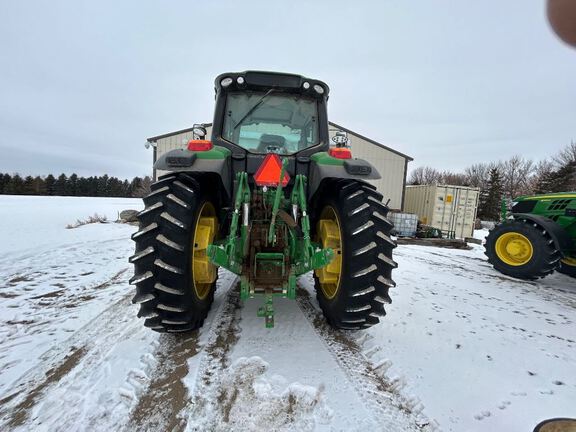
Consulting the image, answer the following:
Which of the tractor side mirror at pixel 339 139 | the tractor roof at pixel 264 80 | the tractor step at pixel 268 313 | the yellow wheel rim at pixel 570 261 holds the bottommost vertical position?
the yellow wheel rim at pixel 570 261

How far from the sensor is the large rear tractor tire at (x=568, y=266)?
563 centimetres

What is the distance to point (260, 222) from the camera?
2.80m

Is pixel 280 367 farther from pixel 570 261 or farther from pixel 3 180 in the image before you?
pixel 3 180

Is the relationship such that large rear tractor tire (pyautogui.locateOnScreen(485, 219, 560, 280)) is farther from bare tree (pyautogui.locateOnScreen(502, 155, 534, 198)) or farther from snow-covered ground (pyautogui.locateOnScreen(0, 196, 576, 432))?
bare tree (pyautogui.locateOnScreen(502, 155, 534, 198))

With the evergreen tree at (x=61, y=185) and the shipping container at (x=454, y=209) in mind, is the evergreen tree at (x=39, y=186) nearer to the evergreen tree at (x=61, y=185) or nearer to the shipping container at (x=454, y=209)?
the evergreen tree at (x=61, y=185)

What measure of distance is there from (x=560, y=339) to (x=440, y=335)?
124 cm

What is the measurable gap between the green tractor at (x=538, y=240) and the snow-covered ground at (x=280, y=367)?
172cm

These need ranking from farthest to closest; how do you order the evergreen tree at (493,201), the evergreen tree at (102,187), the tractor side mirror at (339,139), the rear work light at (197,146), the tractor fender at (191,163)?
the evergreen tree at (102,187) → the evergreen tree at (493,201) → the tractor side mirror at (339,139) → the rear work light at (197,146) → the tractor fender at (191,163)

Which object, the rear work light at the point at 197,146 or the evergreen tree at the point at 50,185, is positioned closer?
the rear work light at the point at 197,146

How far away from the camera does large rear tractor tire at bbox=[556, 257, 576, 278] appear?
563 centimetres

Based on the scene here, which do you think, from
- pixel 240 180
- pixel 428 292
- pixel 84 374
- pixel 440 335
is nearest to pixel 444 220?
pixel 428 292

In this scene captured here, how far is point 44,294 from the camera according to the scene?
3.44m

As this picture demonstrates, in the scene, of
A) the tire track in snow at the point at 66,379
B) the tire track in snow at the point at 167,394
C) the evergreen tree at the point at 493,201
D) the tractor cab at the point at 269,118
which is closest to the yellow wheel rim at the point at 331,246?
the tractor cab at the point at 269,118

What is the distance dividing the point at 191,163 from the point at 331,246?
1.37 m
